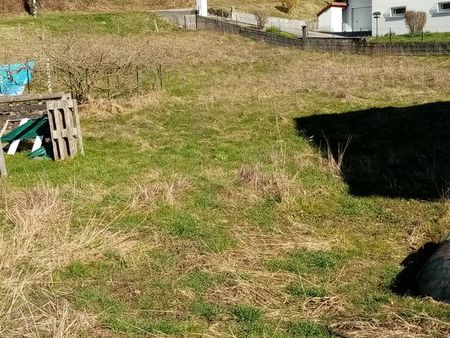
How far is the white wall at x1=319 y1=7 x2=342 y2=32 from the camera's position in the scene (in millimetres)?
39500

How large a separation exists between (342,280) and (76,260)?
285 centimetres

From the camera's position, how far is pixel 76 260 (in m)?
5.60

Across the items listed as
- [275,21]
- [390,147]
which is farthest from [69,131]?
[275,21]

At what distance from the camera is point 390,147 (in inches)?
404

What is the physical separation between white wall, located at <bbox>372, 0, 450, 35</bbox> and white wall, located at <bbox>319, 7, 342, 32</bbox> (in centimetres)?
552

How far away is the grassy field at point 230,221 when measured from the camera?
458 centimetres

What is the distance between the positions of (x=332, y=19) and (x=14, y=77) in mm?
29549

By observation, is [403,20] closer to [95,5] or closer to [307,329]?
Answer: [95,5]

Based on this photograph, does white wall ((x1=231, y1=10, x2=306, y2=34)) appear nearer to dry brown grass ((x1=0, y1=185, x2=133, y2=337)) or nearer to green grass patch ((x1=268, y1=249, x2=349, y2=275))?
dry brown grass ((x1=0, y1=185, x2=133, y2=337))

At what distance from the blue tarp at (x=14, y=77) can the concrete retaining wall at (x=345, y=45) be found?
15.0 metres

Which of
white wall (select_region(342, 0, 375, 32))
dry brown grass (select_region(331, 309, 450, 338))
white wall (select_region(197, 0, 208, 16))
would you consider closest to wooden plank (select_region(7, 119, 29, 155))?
dry brown grass (select_region(331, 309, 450, 338))

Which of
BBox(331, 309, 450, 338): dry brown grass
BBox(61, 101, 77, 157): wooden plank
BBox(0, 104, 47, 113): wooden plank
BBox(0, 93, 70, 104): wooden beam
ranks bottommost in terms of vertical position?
BBox(331, 309, 450, 338): dry brown grass

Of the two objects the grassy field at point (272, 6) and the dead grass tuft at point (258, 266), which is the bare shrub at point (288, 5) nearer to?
the grassy field at point (272, 6)

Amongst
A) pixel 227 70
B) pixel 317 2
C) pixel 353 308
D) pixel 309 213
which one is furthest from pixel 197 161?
pixel 317 2
